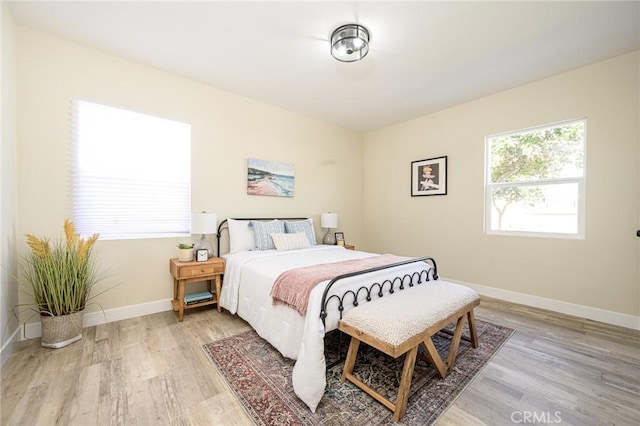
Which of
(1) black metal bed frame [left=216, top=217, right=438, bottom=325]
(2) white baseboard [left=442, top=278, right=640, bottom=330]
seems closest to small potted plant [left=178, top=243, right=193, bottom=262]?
(1) black metal bed frame [left=216, top=217, right=438, bottom=325]

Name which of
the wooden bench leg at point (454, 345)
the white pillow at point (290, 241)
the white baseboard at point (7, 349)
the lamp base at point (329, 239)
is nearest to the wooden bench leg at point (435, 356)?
the wooden bench leg at point (454, 345)

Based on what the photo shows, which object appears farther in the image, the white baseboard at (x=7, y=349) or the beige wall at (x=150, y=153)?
the beige wall at (x=150, y=153)

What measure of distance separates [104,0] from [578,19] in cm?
379

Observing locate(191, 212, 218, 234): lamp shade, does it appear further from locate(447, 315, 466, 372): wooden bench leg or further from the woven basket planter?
locate(447, 315, 466, 372): wooden bench leg

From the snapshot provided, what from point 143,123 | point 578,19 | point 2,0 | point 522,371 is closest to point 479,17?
point 578,19

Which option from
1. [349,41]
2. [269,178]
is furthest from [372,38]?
[269,178]

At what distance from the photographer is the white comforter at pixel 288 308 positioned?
1.54 m

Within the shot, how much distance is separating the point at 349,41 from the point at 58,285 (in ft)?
10.5

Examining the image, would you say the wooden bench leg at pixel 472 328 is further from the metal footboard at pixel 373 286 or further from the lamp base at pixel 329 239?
the lamp base at pixel 329 239

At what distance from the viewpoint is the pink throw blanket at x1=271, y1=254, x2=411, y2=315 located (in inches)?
71.5

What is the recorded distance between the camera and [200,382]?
1.71m

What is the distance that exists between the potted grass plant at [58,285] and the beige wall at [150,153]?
37 cm

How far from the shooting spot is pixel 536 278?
311 centimetres

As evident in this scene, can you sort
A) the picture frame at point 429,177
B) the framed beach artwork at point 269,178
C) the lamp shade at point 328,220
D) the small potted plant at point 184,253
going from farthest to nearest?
1. the lamp shade at point 328,220
2. the picture frame at point 429,177
3. the framed beach artwork at point 269,178
4. the small potted plant at point 184,253
